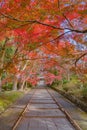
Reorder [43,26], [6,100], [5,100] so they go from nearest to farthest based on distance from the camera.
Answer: [43,26]
[5,100]
[6,100]

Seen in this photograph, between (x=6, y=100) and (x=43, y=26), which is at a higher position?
(x=43, y=26)

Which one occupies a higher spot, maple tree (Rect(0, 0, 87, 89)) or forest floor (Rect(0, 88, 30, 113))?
maple tree (Rect(0, 0, 87, 89))

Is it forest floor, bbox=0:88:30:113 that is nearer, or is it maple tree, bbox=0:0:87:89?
maple tree, bbox=0:0:87:89

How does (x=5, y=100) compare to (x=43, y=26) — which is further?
(x=5, y=100)

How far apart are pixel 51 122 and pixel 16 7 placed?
6531 mm

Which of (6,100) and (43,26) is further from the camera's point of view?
(6,100)

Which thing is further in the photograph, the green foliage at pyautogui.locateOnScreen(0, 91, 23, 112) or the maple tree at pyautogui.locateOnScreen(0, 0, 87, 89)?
the green foliage at pyautogui.locateOnScreen(0, 91, 23, 112)

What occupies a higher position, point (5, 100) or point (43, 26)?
point (43, 26)

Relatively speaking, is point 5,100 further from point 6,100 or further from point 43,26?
point 43,26

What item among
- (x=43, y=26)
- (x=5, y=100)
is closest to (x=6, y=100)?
(x=5, y=100)

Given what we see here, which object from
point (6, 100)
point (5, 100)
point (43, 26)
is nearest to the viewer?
point (43, 26)

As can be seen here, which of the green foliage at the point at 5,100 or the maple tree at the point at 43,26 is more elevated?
the maple tree at the point at 43,26

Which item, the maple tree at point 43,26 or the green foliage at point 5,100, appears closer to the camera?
the maple tree at point 43,26

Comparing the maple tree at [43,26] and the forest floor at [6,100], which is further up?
the maple tree at [43,26]
